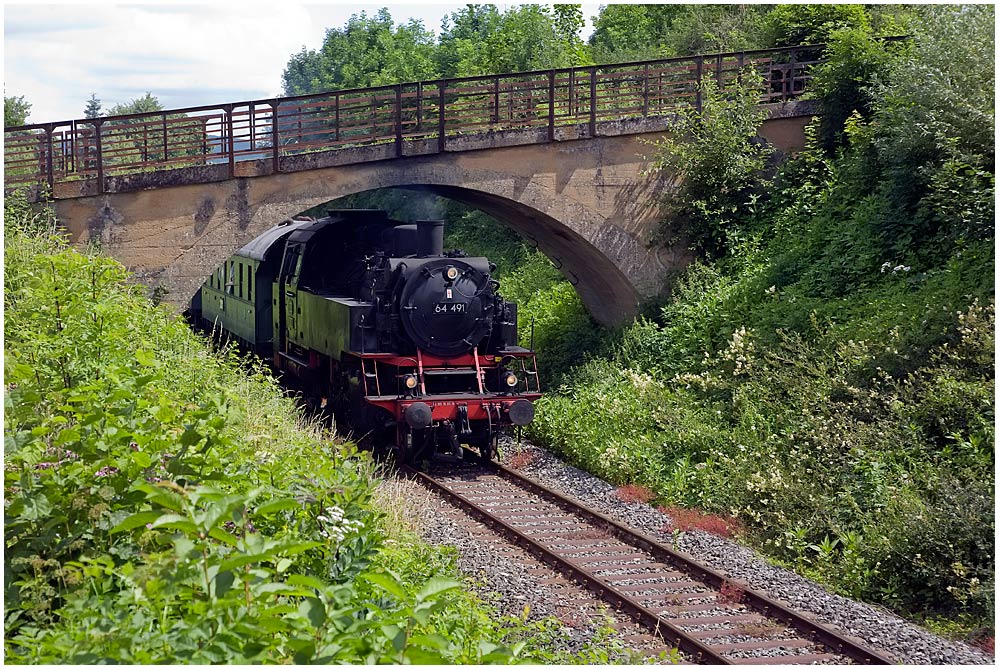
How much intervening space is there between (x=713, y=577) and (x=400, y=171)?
380 inches

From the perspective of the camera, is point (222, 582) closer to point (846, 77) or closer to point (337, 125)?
point (337, 125)

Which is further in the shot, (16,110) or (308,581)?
(16,110)

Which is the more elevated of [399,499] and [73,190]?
[73,190]

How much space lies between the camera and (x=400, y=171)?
16.8 metres

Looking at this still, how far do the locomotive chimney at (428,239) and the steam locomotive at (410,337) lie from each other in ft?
0.05

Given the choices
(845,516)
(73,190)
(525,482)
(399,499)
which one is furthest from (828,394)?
(73,190)

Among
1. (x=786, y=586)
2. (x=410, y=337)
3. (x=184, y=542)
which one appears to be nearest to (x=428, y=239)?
(x=410, y=337)

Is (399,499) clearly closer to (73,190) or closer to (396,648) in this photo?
(396,648)

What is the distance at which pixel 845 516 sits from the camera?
34.3ft

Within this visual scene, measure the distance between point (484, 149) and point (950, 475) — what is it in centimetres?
947

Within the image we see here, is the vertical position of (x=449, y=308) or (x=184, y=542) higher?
(x=449, y=308)

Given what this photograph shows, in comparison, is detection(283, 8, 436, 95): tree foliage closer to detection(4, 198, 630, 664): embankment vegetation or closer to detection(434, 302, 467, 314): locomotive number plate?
detection(434, 302, 467, 314): locomotive number plate

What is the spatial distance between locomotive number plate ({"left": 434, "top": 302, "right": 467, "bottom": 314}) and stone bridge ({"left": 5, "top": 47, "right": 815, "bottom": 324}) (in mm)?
3886

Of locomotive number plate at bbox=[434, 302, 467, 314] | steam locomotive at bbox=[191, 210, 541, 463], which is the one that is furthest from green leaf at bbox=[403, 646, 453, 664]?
locomotive number plate at bbox=[434, 302, 467, 314]
